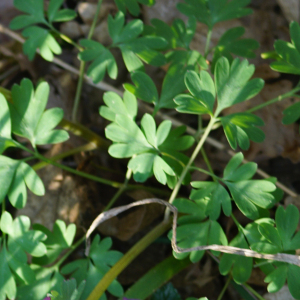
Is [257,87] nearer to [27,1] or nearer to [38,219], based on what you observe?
[27,1]

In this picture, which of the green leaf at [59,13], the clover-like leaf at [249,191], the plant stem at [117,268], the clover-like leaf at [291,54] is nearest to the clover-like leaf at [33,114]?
the green leaf at [59,13]

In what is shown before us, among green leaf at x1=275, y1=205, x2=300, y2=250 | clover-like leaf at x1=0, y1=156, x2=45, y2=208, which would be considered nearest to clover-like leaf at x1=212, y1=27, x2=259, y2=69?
green leaf at x1=275, y1=205, x2=300, y2=250

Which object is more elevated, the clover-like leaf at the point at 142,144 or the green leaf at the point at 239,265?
the clover-like leaf at the point at 142,144

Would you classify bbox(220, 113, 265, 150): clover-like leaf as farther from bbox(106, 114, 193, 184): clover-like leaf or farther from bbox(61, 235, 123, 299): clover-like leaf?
bbox(61, 235, 123, 299): clover-like leaf

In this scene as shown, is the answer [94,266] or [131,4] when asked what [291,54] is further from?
[94,266]

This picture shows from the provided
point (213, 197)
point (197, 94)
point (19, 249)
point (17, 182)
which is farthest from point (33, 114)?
point (213, 197)

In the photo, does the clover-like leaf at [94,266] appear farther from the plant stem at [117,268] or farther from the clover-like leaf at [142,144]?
the clover-like leaf at [142,144]
